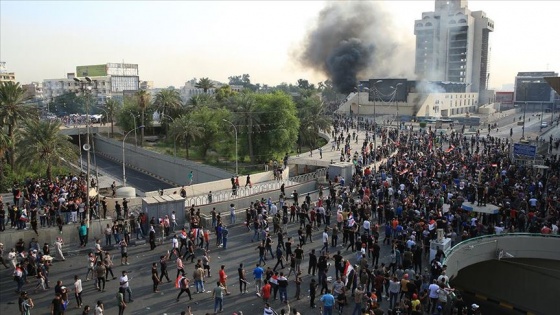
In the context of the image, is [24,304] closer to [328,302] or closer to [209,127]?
[328,302]

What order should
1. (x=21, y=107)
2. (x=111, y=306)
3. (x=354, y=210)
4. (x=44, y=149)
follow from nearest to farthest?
1. (x=111, y=306)
2. (x=354, y=210)
3. (x=44, y=149)
4. (x=21, y=107)

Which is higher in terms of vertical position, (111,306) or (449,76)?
(449,76)

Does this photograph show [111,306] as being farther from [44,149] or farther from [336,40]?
[336,40]

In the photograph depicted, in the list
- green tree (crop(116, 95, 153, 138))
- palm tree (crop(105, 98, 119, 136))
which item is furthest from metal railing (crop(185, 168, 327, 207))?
palm tree (crop(105, 98, 119, 136))

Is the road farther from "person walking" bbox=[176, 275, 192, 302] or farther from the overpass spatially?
"person walking" bbox=[176, 275, 192, 302]

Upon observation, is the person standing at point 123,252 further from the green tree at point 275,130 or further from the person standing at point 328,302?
the green tree at point 275,130

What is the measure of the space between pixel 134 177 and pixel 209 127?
919 centimetres

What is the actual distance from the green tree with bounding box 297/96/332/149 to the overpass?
26298mm

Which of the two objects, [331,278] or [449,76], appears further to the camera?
[449,76]

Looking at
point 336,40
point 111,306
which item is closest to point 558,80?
point 111,306

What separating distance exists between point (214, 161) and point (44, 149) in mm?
17354

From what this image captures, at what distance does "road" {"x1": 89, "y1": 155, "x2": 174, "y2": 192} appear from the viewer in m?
43.1

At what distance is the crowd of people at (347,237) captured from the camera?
1364 cm

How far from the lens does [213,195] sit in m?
28.1
